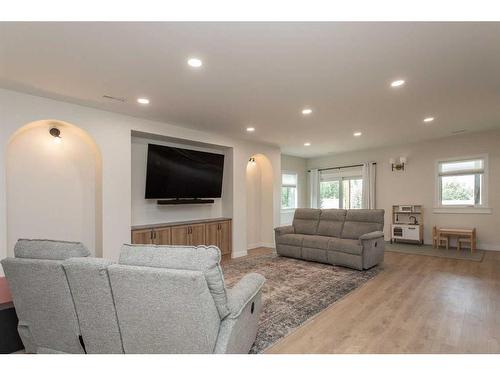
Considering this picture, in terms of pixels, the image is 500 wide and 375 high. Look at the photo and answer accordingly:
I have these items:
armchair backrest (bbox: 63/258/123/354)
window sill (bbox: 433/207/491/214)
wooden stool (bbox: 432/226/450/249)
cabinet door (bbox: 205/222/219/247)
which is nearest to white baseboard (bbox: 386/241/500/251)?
wooden stool (bbox: 432/226/450/249)

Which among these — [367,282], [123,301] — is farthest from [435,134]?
[123,301]

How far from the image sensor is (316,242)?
4.97 meters

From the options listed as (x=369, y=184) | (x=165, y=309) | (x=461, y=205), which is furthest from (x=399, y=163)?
(x=165, y=309)

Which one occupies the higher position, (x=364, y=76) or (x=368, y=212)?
(x=364, y=76)

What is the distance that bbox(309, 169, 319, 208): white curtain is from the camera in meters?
8.84

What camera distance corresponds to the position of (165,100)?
11.6 ft

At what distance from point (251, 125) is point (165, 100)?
170cm

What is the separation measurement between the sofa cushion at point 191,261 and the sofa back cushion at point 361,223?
3918 mm

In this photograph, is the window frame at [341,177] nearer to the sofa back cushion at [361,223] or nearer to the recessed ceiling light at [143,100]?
the sofa back cushion at [361,223]

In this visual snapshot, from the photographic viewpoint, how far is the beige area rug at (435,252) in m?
5.28

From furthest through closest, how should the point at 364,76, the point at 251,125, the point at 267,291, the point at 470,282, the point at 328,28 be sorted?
the point at 251,125 < the point at 470,282 < the point at 267,291 < the point at 364,76 < the point at 328,28

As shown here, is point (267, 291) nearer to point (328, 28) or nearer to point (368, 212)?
point (368, 212)

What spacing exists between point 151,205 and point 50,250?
122 inches
